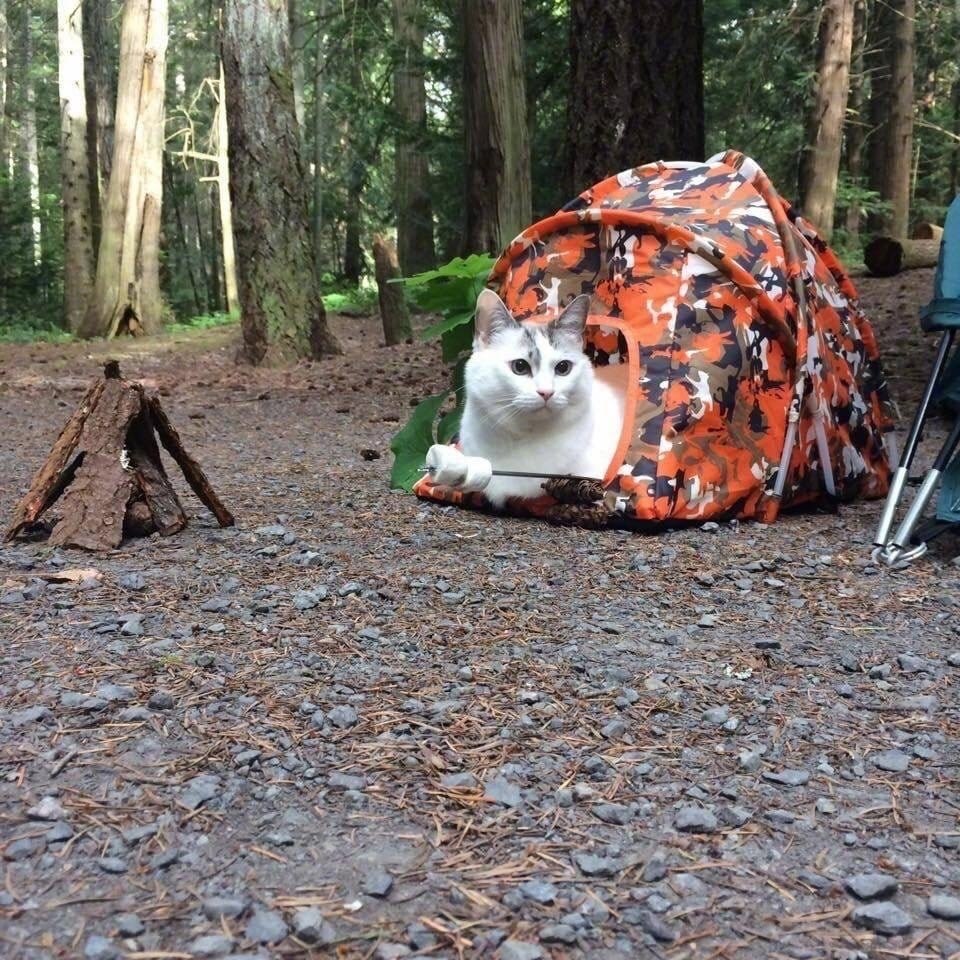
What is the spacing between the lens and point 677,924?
52.4 inches

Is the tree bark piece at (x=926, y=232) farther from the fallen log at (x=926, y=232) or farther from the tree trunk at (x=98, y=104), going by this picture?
the tree trunk at (x=98, y=104)

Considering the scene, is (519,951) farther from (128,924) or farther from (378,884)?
(128,924)

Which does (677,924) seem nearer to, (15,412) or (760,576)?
(760,576)

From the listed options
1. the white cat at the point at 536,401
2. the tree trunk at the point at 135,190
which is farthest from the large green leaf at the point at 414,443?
the tree trunk at the point at 135,190

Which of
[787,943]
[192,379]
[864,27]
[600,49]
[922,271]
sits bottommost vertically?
[787,943]

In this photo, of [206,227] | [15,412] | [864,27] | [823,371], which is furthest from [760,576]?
[206,227]

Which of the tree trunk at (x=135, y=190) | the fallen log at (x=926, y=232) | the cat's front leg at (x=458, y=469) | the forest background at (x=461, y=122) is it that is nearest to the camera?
the cat's front leg at (x=458, y=469)

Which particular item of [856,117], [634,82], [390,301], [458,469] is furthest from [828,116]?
[458,469]

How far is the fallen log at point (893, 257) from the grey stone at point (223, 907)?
10.5 m

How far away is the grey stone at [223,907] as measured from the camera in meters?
1.32

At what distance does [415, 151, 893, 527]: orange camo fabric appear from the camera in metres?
3.36

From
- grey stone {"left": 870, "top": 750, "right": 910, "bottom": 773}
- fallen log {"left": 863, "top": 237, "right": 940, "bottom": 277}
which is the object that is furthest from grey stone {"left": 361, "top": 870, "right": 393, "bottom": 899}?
fallen log {"left": 863, "top": 237, "right": 940, "bottom": 277}

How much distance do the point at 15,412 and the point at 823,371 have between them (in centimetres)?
607

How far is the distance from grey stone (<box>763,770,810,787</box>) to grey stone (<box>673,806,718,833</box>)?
0.19 metres
